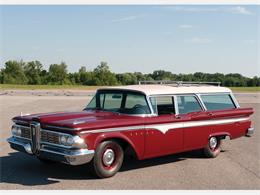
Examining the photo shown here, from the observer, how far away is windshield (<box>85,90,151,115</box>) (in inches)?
293

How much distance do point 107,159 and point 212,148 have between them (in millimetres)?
2854

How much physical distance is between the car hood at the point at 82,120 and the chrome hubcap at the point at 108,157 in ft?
1.46

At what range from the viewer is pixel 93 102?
321 inches

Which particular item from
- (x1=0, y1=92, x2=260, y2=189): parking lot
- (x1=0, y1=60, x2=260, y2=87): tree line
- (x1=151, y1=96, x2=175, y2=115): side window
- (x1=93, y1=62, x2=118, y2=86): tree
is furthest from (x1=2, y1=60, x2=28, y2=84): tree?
(x1=151, y1=96, x2=175, y2=115): side window

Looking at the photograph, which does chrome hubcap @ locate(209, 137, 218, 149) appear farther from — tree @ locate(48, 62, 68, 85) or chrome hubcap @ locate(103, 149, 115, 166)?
tree @ locate(48, 62, 68, 85)

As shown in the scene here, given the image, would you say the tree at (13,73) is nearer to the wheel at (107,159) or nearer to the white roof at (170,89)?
the white roof at (170,89)

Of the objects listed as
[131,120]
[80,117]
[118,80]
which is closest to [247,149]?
[131,120]

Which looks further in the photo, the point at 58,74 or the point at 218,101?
the point at 58,74

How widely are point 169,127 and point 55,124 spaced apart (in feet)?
7.32

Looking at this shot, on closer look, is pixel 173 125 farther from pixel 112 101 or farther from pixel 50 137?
pixel 50 137

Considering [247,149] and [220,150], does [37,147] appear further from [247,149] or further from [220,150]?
[247,149]

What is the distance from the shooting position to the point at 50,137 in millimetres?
6539

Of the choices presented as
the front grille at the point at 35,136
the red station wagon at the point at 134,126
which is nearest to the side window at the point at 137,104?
the red station wagon at the point at 134,126

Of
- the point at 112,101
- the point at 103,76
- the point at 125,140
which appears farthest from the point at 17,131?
the point at 103,76
